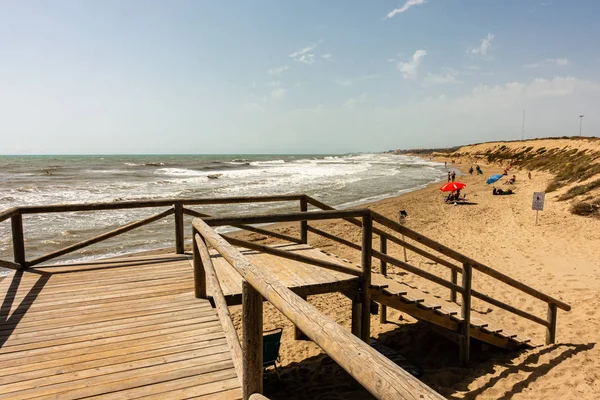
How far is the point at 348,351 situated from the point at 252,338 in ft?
2.86

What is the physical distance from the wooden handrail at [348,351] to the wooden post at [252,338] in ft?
0.30

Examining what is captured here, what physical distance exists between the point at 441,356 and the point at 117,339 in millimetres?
4786

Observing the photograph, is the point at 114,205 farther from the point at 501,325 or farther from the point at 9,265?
the point at 501,325

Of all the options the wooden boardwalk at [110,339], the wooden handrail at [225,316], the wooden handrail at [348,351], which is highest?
the wooden handrail at [348,351]

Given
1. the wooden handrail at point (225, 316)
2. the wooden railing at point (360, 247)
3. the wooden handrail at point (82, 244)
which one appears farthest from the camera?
the wooden handrail at point (82, 244)

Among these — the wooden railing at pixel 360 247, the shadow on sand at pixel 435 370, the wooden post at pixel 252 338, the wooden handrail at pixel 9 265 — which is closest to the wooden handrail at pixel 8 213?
the wooden railing at pixel 360 247

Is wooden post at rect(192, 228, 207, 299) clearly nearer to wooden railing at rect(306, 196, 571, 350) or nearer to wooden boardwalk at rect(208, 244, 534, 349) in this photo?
wooden boardwalk at rect(208, 244, 534, 349)

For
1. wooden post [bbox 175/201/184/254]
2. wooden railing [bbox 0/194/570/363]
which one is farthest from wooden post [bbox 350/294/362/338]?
wooden post [bbox 175/201/184/254]

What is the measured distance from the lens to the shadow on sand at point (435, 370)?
16.2 ft

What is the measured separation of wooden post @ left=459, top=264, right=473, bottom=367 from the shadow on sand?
0.61 ft

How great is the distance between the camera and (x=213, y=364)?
2988 millimetres

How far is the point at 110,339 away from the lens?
3.41 metres

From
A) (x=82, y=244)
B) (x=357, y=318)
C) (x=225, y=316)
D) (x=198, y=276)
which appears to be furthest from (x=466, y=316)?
(x=82, y=244)

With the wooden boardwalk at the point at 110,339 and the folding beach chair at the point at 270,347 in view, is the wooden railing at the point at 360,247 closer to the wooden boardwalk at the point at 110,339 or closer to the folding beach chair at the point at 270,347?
the wooden boardwalk at the point at 110,339
